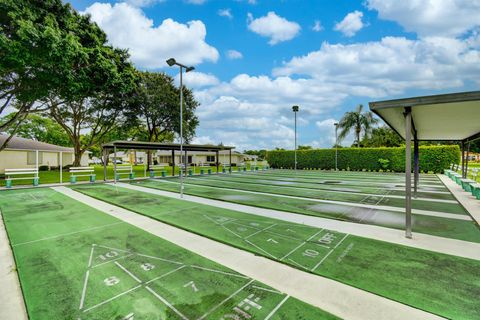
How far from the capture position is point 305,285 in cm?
349

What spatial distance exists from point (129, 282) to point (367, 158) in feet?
94.1

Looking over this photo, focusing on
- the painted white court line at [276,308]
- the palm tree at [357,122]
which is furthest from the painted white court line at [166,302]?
the palm tree at [357,122]

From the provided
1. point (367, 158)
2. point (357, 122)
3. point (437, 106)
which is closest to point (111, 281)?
point (437, 106)

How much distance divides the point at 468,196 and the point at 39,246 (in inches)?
613

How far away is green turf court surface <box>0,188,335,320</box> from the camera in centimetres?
293

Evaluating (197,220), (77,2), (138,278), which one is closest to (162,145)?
(77,2)

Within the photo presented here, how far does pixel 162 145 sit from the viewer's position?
1853 centimetres

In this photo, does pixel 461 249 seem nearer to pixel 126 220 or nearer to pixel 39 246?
pixel 126 220

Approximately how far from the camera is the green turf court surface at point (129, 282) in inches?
115

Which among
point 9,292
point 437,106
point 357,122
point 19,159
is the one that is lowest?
point 9,292

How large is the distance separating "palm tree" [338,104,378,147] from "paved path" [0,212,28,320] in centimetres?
3459

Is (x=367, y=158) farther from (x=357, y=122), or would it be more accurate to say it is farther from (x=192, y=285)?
(x=192, y=285)

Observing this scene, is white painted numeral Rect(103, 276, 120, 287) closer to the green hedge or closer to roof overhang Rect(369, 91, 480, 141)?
roof overhang Rect(369, 91, 480, 141)

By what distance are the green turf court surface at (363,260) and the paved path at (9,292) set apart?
130 inches
